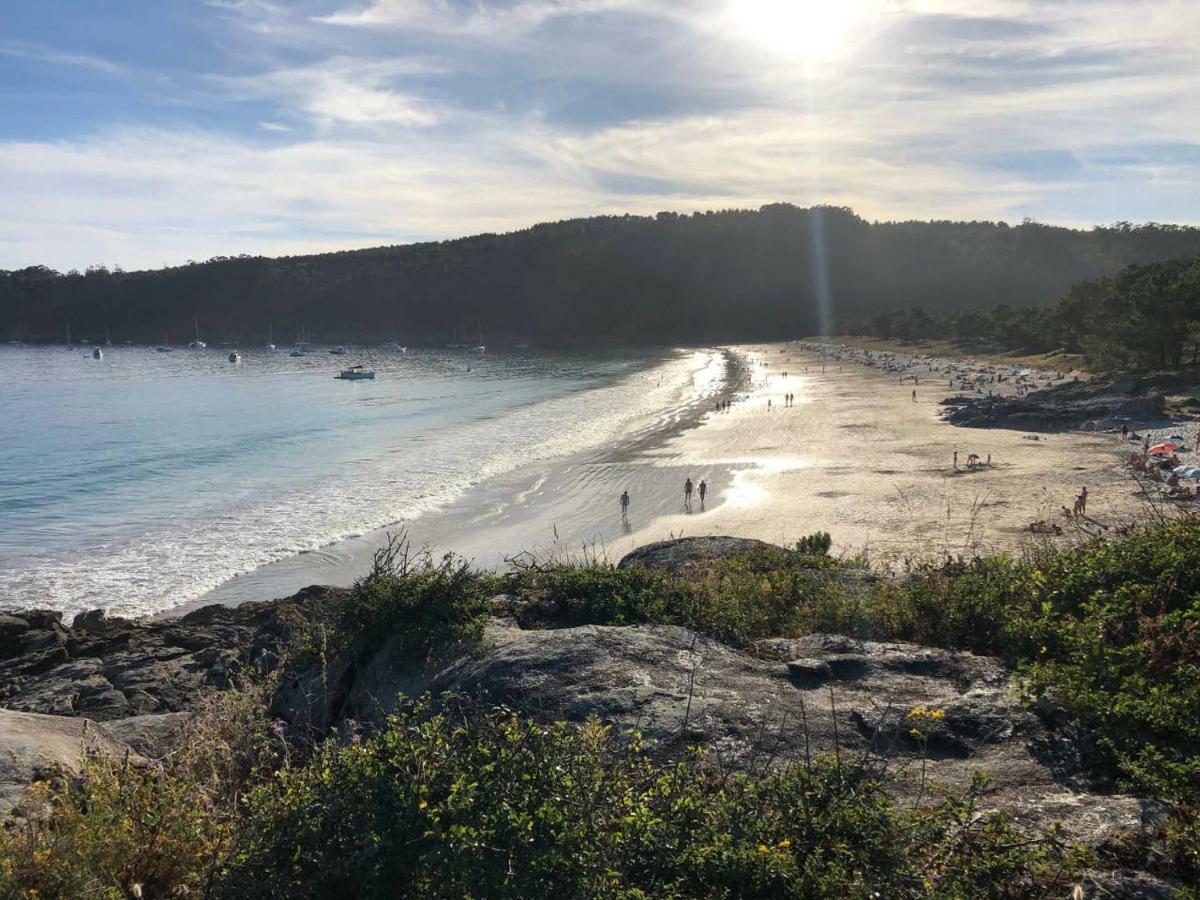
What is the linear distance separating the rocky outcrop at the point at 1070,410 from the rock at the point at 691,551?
27915 mm

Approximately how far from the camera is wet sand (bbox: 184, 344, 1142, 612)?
734 inches

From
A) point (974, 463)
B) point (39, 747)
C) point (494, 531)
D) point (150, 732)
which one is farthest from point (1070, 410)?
point (39, 747)

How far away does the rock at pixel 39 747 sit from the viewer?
4.73 m

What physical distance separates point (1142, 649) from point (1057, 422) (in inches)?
1355

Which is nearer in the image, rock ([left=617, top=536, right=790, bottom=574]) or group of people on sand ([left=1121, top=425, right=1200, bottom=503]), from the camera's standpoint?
rock ([left=617, top=536, right=790, bottom=574])

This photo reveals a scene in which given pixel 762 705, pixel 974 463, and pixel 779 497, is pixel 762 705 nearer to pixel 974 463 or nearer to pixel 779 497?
pixel 779 497

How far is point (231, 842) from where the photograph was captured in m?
3.57

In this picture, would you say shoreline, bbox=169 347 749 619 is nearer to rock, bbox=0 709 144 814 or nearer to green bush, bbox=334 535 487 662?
green bush, bbox=334 535 487 662

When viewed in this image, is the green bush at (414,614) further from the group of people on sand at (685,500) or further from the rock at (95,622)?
the group of people on sand at (685,500)

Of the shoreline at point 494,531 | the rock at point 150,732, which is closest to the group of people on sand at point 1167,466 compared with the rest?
the shoreline at point 494,531

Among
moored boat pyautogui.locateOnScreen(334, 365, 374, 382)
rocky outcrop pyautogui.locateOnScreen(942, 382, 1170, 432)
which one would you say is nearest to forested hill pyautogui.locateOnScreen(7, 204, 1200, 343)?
moored boat pyautogui.locateOnScreen(334, 365, 374, 382)

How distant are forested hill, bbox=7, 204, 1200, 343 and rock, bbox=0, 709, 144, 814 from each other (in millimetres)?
141646

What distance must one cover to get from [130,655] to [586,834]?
11.4m

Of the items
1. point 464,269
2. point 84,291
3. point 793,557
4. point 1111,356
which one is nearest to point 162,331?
point 84,291
